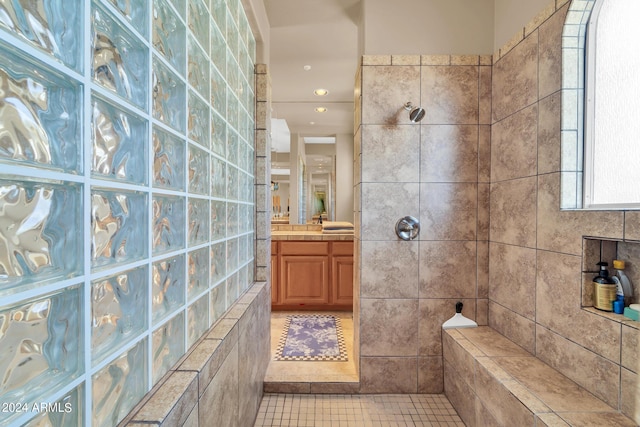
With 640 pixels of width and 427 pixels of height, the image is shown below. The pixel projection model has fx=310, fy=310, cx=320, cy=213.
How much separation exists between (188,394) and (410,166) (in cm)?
164

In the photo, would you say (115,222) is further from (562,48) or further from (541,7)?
(541,7)

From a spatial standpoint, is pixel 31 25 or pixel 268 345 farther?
pixel 268 345

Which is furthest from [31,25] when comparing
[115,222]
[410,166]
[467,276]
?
Answer: [467,276]

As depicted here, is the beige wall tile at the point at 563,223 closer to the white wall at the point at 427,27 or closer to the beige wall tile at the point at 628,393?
the beige wall tile at the point at 628,393

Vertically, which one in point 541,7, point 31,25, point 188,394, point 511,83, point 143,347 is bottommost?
point 188,394

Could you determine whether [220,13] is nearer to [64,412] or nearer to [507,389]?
[64,412]

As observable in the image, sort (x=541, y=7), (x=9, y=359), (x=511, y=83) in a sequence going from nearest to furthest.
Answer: (x=9, y=359)
(x=541, y=7)
(x=511, y=83)

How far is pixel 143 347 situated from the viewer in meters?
0.73

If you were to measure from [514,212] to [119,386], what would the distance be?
185cm

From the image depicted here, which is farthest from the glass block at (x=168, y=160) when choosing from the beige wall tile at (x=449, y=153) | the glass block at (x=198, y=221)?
the beige wall tile at (x=449, y=153)

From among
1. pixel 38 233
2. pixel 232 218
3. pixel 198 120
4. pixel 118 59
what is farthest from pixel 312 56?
pixel 38 233

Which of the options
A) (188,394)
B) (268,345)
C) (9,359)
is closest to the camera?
(9,359)

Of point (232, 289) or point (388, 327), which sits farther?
point (388, 327)

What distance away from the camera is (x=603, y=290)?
1.20 metres
